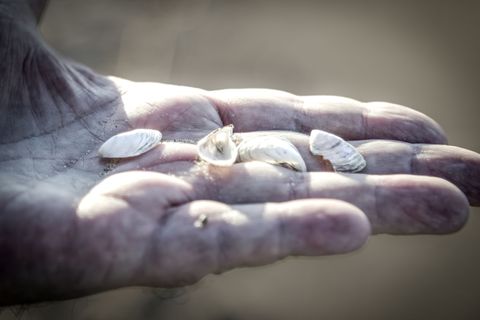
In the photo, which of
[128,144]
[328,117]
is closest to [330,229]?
[128,144]

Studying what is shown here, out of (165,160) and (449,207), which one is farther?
(165,160)

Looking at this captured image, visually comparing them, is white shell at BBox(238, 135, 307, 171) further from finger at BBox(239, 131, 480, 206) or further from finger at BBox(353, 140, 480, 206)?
finger at BBox(353, 140, 480, 206)

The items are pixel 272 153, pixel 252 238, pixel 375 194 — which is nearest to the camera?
pixel 252 238

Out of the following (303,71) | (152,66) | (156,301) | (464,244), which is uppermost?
(303,71)

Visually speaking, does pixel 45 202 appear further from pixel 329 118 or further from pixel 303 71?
pixel 303 71

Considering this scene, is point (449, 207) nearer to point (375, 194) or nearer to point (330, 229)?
point (375, 194)

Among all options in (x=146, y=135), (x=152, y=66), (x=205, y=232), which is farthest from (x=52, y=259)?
(x=152, y=66)

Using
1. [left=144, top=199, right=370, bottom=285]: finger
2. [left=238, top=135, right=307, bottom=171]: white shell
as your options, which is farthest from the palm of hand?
[left=238, top=135, right=307, bottom=171]: white shell
